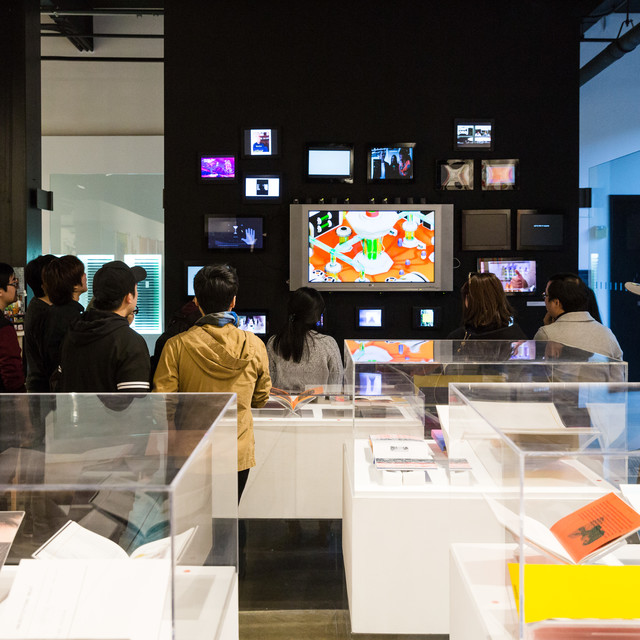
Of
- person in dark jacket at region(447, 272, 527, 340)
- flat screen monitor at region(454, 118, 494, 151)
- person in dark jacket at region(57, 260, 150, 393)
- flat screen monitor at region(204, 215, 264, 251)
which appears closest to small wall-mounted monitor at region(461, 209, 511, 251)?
flat screen monitor at region(454, 118, 494, 151)

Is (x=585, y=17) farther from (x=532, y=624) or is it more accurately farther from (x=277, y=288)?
(x=532, y=624)

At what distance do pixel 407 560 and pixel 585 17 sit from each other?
5.32 m

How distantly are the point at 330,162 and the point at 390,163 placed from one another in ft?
1.69

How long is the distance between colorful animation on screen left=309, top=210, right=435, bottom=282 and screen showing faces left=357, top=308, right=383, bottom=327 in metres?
0.29

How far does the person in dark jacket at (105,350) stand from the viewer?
99.3 inches

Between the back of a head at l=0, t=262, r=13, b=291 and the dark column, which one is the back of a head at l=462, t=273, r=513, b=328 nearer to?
the back of a head at l=0, t=262, r=13, b=291

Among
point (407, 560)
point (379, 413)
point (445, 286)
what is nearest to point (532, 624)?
→ point (407, 560)

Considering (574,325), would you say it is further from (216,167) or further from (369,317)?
(216,167)

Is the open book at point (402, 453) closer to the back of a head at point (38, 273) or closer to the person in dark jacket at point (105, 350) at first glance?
the person in dark jacket at point (105, 350)

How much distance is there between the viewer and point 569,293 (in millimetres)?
3541

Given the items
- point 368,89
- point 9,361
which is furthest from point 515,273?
point 9,361

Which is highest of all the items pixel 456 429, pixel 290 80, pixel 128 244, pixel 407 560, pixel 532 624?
pixel 290 80

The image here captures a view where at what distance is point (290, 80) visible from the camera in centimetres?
590

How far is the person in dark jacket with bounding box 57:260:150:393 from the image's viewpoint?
2.52 m
